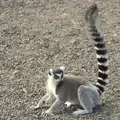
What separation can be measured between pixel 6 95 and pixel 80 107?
1.12 meters

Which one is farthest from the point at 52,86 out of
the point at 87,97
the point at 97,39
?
the point at 97,39

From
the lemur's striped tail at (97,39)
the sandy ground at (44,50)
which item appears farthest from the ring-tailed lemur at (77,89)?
the sandy ground at (44,50)

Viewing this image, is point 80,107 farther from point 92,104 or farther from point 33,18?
point 33,18

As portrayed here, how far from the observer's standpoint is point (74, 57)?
7.48 metres

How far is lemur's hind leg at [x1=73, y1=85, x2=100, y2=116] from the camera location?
575 cm

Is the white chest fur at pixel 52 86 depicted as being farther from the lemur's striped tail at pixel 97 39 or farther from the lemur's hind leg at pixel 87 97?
the lemur's striped tail at pixel 97 39

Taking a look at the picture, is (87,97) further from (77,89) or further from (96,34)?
(96,34)

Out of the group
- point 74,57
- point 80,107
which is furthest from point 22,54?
point 80,107

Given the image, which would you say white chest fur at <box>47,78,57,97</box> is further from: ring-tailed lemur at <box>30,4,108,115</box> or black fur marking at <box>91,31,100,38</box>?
black fur marking at <box>91,31,100,38</box>

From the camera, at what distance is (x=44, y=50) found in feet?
25.6

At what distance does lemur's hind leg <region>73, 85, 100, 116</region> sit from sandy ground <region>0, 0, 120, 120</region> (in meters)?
0.09

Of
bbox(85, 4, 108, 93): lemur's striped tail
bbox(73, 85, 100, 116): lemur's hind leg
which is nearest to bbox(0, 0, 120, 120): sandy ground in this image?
bbox(73, 85, 100, 116): lemur's hind leg

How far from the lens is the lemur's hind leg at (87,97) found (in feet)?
18.9

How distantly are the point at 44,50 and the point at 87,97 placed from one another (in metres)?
2.22
